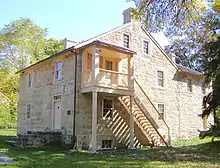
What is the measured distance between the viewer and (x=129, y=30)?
19828 mm

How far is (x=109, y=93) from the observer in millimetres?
15703

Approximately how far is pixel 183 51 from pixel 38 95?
3010 centimetres

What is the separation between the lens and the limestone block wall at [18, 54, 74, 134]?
16828 millimetres

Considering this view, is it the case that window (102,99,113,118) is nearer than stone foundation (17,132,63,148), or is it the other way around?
stone foundation (17,132,63,148)

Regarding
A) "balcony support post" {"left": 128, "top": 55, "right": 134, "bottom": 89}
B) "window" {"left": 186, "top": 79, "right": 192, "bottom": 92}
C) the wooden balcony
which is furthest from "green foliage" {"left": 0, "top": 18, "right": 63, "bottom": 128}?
"balcony support post" {"left": 128, "top": 55, "right": 134, "bottom": 89}

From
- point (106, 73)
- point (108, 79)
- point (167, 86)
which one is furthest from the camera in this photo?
point (167, 86)

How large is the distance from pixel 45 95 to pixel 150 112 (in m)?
7.67

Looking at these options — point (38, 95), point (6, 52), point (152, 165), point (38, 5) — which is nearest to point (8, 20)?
point (6, 52)

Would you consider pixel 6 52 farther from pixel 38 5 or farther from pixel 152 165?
pixel 152 165

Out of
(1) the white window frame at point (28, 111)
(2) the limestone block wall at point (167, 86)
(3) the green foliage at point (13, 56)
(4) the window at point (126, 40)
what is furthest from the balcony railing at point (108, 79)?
(3) the green foliage at point (13, 56)

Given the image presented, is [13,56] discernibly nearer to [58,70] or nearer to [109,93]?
[58,70]

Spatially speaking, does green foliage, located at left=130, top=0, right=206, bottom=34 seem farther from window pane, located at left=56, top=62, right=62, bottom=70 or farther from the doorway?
the doorway

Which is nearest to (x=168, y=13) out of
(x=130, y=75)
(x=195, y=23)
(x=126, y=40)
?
(x=195, y=23)

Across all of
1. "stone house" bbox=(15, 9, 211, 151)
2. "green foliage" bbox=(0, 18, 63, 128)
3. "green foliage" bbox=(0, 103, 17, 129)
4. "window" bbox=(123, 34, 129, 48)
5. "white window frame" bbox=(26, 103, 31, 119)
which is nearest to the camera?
"stone house" bbox=(15, 9, 211, 151)
